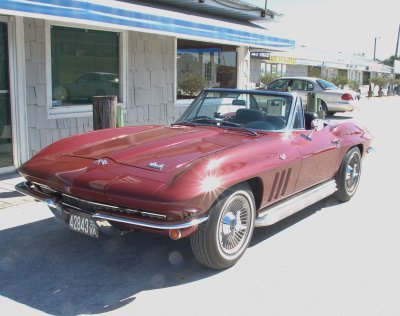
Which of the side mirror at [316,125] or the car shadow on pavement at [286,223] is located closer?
the car shadow on pavement at [286,223]

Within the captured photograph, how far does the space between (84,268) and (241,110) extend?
229 centimetres

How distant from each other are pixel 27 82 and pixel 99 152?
366 centimetres

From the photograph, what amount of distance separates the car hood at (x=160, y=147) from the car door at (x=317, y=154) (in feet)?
2.39

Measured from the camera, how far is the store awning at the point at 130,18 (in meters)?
5.89

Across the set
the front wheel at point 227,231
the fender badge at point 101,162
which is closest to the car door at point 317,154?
the front wheel at point 227,231

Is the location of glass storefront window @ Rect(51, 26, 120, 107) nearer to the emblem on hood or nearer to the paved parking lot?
the paved parking lot

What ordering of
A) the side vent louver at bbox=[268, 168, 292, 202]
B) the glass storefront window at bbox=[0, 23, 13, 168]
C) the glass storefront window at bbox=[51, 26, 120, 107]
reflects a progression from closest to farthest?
the side vent louver at bbox=[268, 168, 292, 202] < the glass storefront window at bbox=[0, 23, 13, 168] < the glass storefront window at bbox=[51, 26, 120, 107]

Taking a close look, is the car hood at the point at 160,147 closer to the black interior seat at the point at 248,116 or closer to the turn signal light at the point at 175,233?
the black interior seat at the point at 248,116

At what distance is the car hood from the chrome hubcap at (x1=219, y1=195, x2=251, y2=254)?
0.47 meters

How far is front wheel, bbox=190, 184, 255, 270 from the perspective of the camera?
3594mm

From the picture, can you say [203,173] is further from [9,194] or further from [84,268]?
[9,194]

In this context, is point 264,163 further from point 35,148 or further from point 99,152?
point 35,148

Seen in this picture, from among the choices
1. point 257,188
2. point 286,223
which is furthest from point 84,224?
point 286,223

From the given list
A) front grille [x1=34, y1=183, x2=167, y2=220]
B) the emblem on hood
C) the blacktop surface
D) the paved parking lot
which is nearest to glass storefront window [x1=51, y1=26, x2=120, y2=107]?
the blacktop surface
